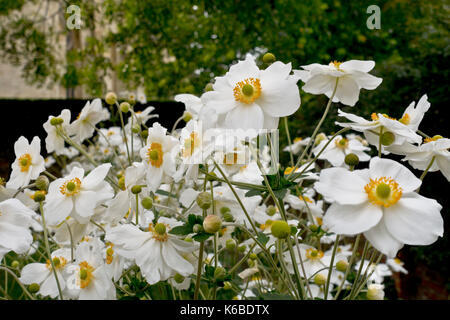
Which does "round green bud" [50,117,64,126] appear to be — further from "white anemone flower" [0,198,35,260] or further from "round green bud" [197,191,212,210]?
"round green bud" [197,191,212,210]

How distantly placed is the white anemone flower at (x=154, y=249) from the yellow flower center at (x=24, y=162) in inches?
9.8

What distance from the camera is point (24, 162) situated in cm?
71

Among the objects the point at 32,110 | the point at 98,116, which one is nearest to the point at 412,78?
the point at 98,116

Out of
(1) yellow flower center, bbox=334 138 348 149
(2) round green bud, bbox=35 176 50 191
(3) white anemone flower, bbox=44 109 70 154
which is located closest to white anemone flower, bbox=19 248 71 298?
(2) round green bud, bbox=35 176 50 191

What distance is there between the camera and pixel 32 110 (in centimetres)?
536

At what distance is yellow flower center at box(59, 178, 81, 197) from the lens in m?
0.61

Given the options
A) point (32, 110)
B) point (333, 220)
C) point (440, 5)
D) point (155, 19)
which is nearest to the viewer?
point (333, 220)

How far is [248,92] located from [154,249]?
0.82 ft

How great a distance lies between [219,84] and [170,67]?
222 centimetres

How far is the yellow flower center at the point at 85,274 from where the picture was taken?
60 centimetres

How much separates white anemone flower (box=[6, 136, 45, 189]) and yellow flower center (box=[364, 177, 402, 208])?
534mm

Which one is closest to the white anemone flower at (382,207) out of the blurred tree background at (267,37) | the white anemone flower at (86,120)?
the white anemone flower at (86,120)

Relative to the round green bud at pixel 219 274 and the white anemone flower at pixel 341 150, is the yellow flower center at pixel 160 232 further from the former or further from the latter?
the white anemone flower at pixel 341 150
